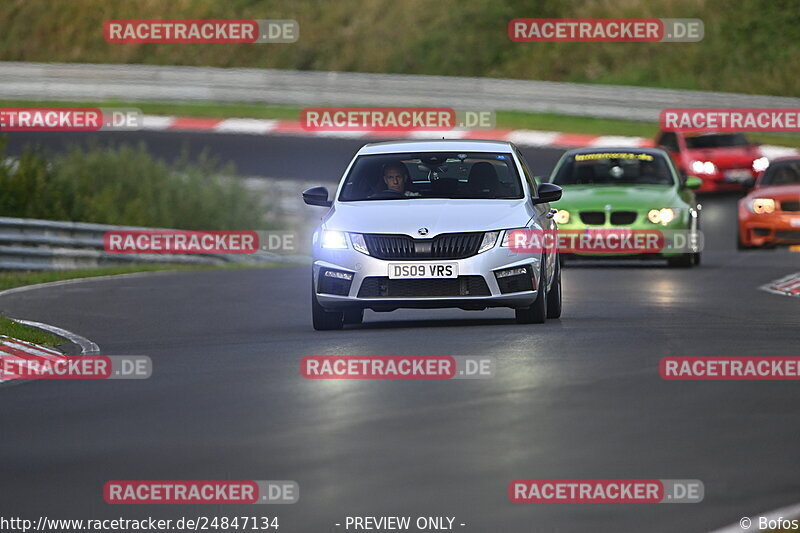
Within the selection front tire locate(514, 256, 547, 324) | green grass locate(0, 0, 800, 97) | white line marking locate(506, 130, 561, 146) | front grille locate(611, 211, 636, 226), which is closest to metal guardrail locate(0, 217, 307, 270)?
front grille locate(611, 211, 636, 226)

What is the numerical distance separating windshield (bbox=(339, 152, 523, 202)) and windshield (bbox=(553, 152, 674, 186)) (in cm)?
788

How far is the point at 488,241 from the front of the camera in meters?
14.3

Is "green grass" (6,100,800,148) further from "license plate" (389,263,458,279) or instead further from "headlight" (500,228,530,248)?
"license plate" (389,263,458,279)

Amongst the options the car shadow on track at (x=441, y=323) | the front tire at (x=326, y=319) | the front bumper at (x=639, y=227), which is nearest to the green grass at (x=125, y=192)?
the front bumper at (x=639, y=227)

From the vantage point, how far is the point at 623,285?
1995cm

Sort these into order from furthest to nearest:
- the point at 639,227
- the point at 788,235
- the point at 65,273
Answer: the point at 65,273
the point at 788,235
the point at 639,227

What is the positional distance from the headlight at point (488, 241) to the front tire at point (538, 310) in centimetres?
48

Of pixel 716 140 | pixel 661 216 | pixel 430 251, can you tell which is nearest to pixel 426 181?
pixel 430 251

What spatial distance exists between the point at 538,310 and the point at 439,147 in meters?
1.73

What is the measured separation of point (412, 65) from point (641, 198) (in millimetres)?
26703

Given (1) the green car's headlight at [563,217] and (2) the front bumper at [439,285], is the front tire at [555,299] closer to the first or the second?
(2) the front bumper at [439,285]

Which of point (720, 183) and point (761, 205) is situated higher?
point (720, 183)

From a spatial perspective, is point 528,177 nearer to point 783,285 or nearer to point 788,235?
point 783,285

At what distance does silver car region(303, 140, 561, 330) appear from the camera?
46.7ft
